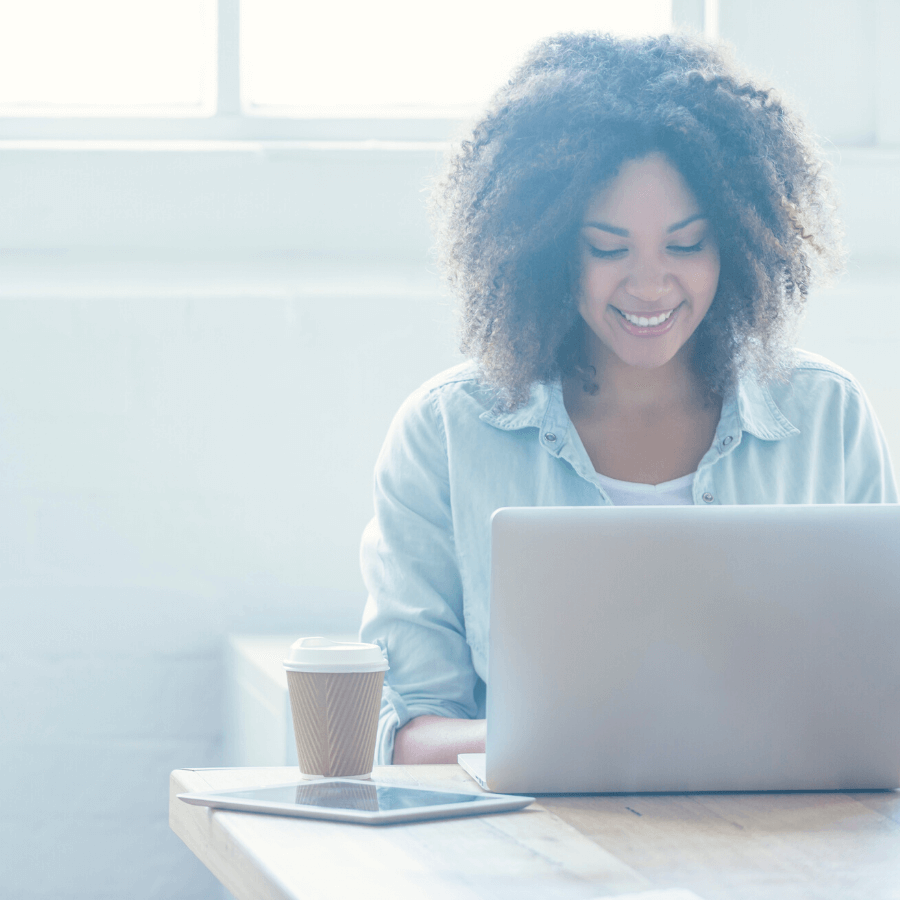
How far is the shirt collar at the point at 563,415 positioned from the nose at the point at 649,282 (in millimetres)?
151

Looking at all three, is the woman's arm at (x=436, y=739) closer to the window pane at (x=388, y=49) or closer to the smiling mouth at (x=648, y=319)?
the smiling mouth at (x=648, y=319)

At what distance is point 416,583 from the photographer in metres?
1.29

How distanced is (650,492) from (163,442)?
98 centimetres

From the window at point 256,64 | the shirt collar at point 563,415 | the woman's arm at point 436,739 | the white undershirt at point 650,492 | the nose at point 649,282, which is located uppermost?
the window at point 256,64

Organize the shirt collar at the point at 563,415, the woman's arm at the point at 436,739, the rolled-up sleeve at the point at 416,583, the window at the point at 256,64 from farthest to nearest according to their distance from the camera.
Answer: the window at the point at 256,64
the shirt collar at the point at 563,415
the rolled-up sleeve at the point at 416,583
the woman's arm at the point at 436,739

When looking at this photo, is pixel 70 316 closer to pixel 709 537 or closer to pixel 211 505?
pixel 211 505

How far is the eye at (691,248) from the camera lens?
133cm

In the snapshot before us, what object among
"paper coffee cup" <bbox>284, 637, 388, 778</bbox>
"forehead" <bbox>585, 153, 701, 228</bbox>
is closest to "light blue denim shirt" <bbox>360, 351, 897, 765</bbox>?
"forehead" <bbox>585, 153, 701, 228</bbox>

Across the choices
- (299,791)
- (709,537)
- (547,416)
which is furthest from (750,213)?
(299,791)

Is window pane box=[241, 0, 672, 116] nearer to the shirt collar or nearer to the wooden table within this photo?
the shirt collar

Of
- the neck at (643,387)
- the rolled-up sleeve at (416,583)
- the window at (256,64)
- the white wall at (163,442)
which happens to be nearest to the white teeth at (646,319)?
the neck at (643,387)

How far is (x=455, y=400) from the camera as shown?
1384mm

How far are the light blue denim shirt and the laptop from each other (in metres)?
0.44

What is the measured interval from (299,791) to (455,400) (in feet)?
2.04
